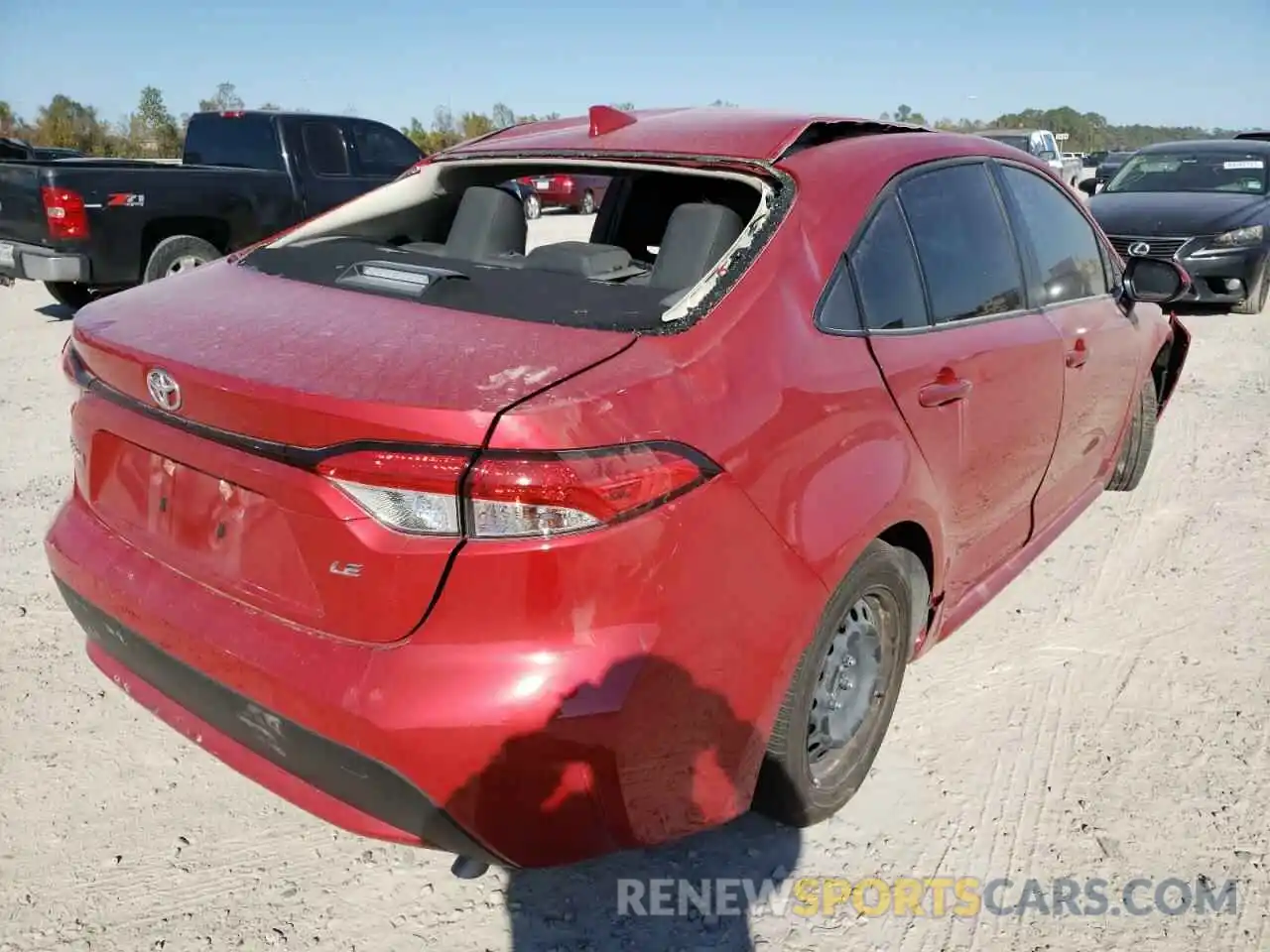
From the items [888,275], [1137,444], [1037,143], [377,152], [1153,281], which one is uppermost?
[1037,143]

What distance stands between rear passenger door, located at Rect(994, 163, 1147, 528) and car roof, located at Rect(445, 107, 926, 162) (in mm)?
593

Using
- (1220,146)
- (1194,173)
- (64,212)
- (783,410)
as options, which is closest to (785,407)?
(783,410)

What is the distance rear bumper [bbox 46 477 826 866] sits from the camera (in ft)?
5.73

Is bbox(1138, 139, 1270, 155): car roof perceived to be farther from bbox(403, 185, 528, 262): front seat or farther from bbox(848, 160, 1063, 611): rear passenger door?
bbox(403, 185, 528, 262): front seat

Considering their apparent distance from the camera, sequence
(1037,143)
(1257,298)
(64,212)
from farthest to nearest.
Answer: (1037,143)
(1257,298)
(64,212)

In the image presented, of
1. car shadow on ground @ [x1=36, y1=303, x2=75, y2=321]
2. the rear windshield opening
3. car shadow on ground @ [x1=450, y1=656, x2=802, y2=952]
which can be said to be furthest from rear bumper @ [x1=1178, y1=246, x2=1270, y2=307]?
car shadow on ground @ [x1=36, y1=303, x2=75, y2=321]

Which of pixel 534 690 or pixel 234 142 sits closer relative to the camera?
pixel 534 690

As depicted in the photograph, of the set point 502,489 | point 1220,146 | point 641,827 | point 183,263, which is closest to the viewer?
point 502,489

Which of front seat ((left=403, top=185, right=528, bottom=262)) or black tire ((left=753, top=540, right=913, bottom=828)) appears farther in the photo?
front seat ((left=403, top=185, right=528, bottom=262))

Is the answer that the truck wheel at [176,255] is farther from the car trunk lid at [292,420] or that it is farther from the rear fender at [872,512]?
the rear fender at [872,512]

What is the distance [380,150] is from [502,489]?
970cm

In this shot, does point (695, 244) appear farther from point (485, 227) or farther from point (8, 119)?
point (8, 119)

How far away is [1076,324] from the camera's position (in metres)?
3.45

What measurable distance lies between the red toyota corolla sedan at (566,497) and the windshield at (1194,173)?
9.47 meters
